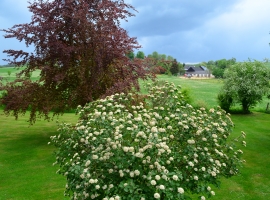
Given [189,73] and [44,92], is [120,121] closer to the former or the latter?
[44,92]

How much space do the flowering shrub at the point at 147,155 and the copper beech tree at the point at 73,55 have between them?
8.97 meters

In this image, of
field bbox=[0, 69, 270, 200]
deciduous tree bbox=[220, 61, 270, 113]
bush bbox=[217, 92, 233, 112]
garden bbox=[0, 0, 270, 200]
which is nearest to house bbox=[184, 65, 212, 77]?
bush bbox=[217, 92, 233, 112]

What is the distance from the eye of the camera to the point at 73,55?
16812mm

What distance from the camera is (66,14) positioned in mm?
15898

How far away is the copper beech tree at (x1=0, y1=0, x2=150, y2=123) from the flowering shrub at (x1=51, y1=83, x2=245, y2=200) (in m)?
8.97

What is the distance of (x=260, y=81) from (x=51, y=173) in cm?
2576

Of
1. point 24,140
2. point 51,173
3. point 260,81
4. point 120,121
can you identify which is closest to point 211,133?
point 120,121

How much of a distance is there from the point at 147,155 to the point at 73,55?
41.1 feet

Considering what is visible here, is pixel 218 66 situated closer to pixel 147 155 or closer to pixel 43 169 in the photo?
pixel 43 169

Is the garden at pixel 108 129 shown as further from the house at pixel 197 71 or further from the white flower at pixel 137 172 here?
the house at pixel 197 71

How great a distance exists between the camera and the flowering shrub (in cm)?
529

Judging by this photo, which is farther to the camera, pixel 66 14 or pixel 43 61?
pixel 43 61

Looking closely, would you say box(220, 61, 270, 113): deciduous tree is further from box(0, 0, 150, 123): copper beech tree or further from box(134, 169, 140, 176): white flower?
box(134, 169, 140, 176): white flower

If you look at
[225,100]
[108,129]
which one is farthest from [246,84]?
[108,129]
